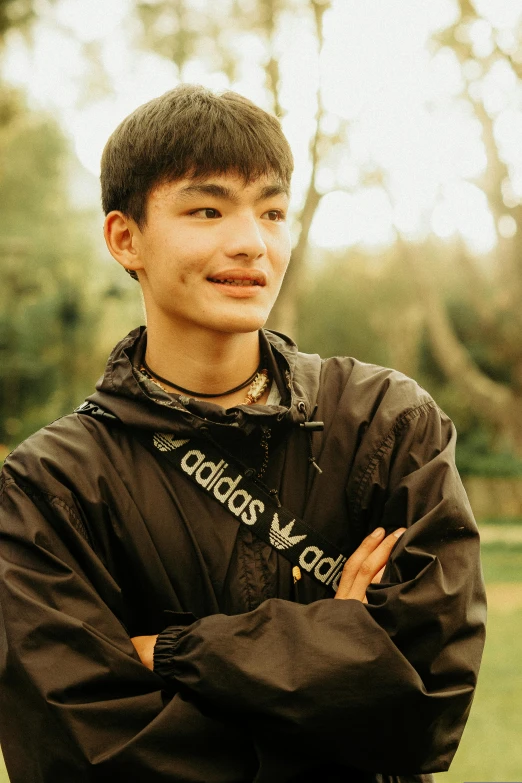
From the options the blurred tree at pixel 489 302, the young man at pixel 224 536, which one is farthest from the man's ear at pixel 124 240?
the blurred tree at pixel 489 302

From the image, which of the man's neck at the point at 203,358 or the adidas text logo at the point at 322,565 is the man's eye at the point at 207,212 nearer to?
the man's neck at the point at 203,358

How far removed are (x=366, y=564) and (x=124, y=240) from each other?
3.36 ft

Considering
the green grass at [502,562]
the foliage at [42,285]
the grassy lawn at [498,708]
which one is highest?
the foliage at [42,285]

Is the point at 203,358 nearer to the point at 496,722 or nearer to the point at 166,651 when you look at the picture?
the point at 166,651

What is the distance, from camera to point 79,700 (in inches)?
81.2

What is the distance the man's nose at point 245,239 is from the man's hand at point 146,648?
0.89 metres

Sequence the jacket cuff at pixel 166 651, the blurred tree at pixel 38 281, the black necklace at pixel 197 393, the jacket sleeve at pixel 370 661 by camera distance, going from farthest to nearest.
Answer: the blurred tree at pixel 38 281, the black necklace at pixel 197 393, the jacket cuff at pixel 166 651, the jacket sleeve at pixel 370 661

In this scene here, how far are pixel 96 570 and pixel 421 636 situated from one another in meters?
0.72

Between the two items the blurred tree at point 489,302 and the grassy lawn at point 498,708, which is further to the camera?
the blurred tree at point 489,302

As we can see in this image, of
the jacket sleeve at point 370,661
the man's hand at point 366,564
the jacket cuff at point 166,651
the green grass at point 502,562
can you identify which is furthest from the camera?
the green grass at point 502,562

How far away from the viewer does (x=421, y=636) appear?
211 centimetres

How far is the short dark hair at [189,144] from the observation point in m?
2.38

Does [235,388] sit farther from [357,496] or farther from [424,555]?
[424,555]

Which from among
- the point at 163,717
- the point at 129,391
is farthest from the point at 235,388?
the point at 163,717
